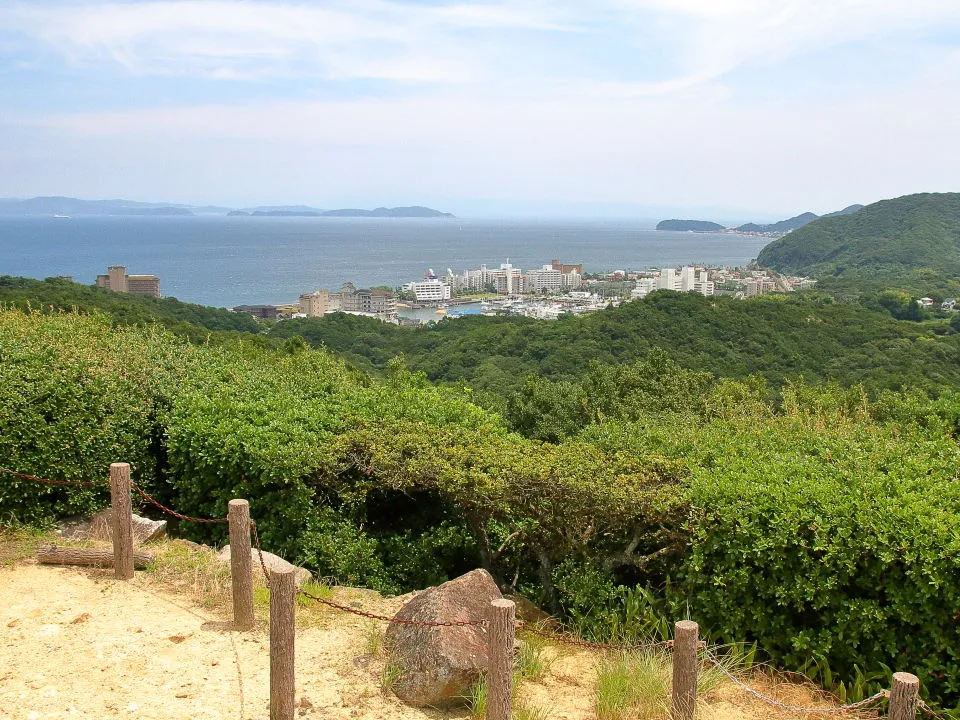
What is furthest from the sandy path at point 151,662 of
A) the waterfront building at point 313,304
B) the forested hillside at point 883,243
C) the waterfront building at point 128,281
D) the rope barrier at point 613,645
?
the forested hillside at point 883,243

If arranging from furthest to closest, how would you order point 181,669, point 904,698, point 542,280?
point 542,280 < point 181,669 < point 904,698

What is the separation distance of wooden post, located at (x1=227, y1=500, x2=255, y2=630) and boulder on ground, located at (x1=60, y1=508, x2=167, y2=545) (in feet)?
5.83

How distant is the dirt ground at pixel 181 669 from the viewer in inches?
159

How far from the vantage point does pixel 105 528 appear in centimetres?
662

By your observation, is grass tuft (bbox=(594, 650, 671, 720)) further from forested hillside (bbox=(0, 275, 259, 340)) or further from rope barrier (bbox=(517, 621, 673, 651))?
forested hillside (bbox=(0, 275, 259, 340))

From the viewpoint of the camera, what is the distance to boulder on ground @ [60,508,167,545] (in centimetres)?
629

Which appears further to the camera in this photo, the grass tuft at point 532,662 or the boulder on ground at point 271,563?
the boulder on ground at point 271,563

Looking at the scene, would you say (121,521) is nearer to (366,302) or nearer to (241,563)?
(241,563)

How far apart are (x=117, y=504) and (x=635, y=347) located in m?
32.6

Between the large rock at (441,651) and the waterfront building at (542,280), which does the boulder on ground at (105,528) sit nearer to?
the large rock at (441,651)

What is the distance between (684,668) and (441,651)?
49.0 inches

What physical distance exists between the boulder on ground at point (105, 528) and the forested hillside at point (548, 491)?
0.13 metres

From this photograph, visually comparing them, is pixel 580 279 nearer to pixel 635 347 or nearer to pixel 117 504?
pixel 635 347

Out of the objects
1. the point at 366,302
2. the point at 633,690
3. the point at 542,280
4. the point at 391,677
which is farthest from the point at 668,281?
the point at 391,677
